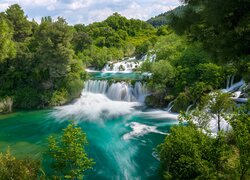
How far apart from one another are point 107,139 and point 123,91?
1054 cm

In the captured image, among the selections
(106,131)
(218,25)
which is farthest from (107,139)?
Answer: (218,25)

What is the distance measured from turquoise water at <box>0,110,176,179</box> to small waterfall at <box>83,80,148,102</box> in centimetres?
402

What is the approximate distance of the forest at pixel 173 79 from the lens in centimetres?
637

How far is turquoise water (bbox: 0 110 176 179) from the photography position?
14046mm

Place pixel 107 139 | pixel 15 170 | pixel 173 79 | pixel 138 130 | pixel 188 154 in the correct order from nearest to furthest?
pixel 15 170 < pixel 188 154 < pixel 107 139 < pixel 138 130 < pixel 173 79

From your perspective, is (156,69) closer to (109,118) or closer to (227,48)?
(109,118)

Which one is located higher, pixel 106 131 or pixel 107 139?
pixel 106 131

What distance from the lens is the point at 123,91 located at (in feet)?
93.2

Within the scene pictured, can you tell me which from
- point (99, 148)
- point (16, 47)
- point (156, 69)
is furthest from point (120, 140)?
point (16, 47)

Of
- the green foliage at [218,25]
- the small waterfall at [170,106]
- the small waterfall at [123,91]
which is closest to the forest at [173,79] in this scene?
the green foliage at [218,25]

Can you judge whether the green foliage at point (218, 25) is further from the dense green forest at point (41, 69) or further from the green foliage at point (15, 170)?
the dense green forest at point (41, 69)

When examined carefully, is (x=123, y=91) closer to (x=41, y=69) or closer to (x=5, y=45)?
(x=41, y=69)

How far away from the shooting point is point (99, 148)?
55.9 feet

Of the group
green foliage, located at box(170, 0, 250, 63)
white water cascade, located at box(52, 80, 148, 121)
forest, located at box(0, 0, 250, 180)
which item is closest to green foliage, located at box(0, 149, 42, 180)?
forest, located at box(0, 0, 250, 180)
